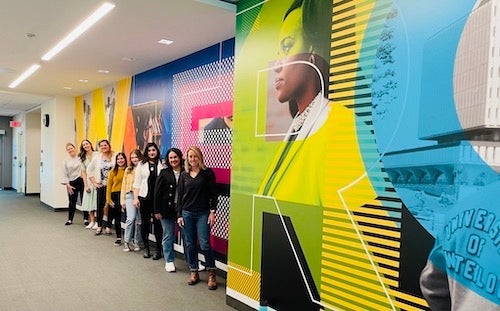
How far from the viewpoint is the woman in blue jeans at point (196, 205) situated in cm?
406

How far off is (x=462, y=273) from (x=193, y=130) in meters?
3.99

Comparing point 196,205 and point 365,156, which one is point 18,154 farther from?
point 365,156

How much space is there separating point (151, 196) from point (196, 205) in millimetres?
1414

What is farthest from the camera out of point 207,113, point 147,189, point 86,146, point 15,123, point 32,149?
point 15,123

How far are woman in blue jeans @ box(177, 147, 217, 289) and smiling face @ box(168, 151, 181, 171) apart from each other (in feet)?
1.94

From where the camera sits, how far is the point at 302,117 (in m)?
2.88

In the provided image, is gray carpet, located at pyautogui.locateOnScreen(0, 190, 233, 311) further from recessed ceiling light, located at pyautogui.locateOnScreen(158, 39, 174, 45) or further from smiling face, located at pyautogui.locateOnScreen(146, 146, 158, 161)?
recessed ceiling light, located at pyautogui.locateOnScreen(158, 39, 174, 45)

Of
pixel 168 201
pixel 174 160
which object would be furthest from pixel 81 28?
pixel 168 201

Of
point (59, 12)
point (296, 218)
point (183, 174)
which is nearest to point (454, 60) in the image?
point (296, 218)

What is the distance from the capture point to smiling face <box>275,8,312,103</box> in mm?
2855

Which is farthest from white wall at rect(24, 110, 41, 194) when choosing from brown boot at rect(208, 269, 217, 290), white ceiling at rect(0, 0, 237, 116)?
brown boot at rect(208, 269, 217, 290)

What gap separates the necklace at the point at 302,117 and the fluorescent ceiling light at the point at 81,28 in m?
2.07

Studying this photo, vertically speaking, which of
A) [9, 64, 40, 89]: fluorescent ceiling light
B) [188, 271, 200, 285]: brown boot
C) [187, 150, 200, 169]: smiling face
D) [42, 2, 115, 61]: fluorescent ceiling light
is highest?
[42, 2, 115, 61]: fluorescent ceiling light

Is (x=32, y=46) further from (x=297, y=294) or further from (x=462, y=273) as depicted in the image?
(x=462, y=273)
